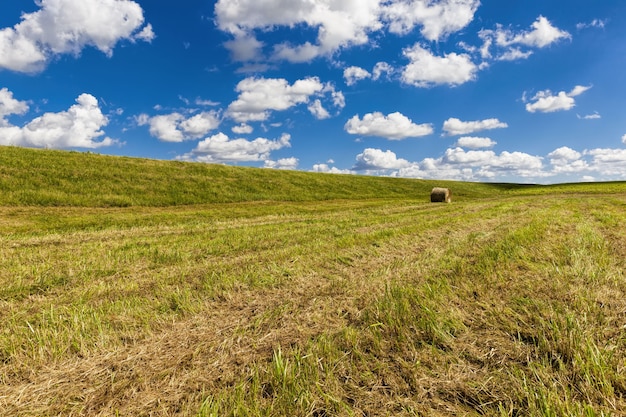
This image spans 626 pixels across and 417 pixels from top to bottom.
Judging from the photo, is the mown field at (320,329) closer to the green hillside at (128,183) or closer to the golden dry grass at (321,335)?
the golden dry grass at (321,335)

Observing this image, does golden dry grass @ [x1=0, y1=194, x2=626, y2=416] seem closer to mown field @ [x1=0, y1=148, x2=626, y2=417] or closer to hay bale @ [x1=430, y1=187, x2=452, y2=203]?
mown field @ [x1=0, y1=148, x2=626, y2=417]

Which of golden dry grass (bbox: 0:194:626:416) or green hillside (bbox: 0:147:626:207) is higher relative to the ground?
green hillside (bbox: 0:147:626:207)

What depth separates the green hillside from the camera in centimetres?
2292

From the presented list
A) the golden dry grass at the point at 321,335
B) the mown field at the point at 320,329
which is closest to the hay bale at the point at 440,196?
the mown field at the point at 320,329

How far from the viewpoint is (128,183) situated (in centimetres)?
2955

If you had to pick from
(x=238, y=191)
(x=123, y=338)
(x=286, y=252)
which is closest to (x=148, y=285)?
(x=123, y=338)

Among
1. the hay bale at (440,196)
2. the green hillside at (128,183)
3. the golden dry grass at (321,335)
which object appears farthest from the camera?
the hay bale at (440,196)

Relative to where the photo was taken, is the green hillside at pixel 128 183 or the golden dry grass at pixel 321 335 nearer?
the golden dry grass at pixel 321 335

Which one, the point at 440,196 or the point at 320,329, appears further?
the point at 440,196

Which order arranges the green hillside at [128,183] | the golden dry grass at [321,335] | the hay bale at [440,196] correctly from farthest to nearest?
1. the hay bale at [440,196]
2. the green hillside at [128,183]
3. the golden dry grass at [321,335]

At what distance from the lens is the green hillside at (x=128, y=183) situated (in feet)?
75.2

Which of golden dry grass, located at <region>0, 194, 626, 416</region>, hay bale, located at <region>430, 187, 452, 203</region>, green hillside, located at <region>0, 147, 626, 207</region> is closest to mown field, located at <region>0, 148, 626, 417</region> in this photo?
golden dry grass, located at <region>0, 194, 626, 416</region>

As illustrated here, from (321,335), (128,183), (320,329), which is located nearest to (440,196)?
(128,183)

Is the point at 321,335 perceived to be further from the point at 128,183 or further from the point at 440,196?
the point at 440,196
